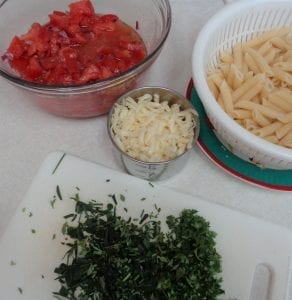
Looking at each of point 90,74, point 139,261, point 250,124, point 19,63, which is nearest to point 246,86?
point 250,124

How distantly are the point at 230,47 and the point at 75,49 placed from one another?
1.79ft

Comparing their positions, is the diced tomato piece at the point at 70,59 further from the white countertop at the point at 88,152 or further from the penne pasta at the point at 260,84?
the penne pasta at the point at 260,84

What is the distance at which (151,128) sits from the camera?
117 cm

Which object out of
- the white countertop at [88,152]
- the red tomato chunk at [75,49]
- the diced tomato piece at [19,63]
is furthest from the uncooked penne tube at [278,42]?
the diced tomato piece at [19,63]

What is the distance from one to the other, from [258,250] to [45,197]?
2.11 feet

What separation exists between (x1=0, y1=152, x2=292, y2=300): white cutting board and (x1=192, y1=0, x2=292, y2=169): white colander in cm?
20

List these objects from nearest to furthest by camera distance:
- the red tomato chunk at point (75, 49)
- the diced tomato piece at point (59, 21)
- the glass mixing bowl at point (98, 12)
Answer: the glass mixing bowl at point (98, 12), the red tomato chunk at point (75, 49), the diced tomato piece at point (59, 21)

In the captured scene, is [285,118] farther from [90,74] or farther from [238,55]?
[90,74]

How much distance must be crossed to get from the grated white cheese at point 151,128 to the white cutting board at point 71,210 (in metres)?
0.10

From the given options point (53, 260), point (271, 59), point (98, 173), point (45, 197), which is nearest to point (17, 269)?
point (53, 260)

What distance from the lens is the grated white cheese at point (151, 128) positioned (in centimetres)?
115

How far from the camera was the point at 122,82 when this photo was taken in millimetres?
1182

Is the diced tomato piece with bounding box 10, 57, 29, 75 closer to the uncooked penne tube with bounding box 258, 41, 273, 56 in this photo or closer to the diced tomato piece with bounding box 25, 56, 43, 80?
the diced tomato piece with bounding box 25, 56, 43, 80

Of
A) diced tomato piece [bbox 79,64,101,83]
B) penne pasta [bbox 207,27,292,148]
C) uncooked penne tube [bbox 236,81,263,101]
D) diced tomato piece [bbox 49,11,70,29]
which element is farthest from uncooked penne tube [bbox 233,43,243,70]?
diced tomato piece [bbox 49,11,70,29]
